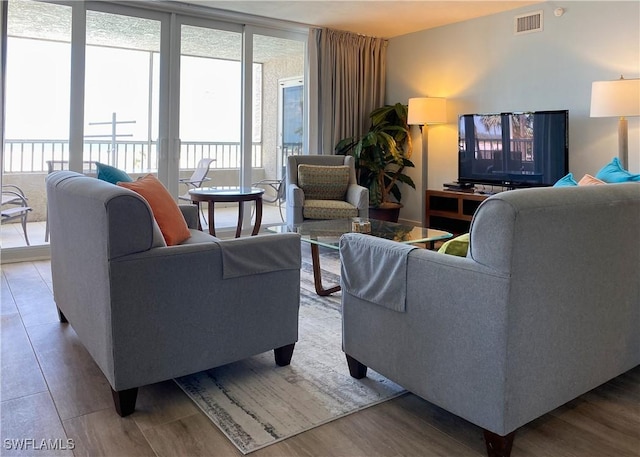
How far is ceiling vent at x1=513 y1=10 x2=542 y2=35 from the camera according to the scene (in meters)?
4.64

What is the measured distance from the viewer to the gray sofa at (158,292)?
5.67 feet

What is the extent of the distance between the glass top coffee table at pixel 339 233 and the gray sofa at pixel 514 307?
3.57ft

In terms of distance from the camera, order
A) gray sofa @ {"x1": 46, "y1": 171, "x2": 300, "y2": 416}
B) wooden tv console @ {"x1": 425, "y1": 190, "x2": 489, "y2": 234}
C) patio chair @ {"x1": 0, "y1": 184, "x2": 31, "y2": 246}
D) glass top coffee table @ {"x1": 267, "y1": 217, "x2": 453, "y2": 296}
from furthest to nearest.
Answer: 1. wooden tv console @ {"x1": 425, "y1": 190, "x2": 489, "y2": 234}
2. patio chair @ {"x1": 0, "y1": 184, "x2": 31, "y2": 246}
3. glass top coffee table @ {"x1": 267, "y1": 217, "x2": 453, "y2": 296}
4. gray sofa @ {"x1": 46, "y1": 171, "x2": 300, "y2": 416}

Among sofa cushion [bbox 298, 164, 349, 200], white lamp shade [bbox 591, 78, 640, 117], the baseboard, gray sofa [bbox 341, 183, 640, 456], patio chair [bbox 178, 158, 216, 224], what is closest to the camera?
gray sofa [bbox 341, 183, 640, 456]

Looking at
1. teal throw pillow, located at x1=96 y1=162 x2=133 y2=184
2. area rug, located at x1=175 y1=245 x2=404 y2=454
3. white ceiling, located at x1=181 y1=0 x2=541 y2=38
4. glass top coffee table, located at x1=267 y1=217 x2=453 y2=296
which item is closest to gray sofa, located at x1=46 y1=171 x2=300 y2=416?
area rug, located at x1=175 y1=245 x2=404 y2=454

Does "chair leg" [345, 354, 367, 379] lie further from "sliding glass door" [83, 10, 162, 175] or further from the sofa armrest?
"sliding glass door" [83, 10, 162, 175]

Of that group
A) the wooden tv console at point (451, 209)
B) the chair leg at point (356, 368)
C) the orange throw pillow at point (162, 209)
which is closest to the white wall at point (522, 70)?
the wooden tv console at point (451, 209)

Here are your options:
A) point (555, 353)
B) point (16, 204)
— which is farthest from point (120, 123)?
point (555, 353)

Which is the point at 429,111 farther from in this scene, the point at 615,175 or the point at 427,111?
the point at 615,175

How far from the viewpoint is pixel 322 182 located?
188 inches

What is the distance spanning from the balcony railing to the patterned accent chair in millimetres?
1012

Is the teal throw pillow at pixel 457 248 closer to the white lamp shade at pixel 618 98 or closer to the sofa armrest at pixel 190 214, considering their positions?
the sofa armrest at pixel 190 214

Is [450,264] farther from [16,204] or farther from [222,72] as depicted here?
[222,72]

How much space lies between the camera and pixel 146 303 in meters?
1.79
